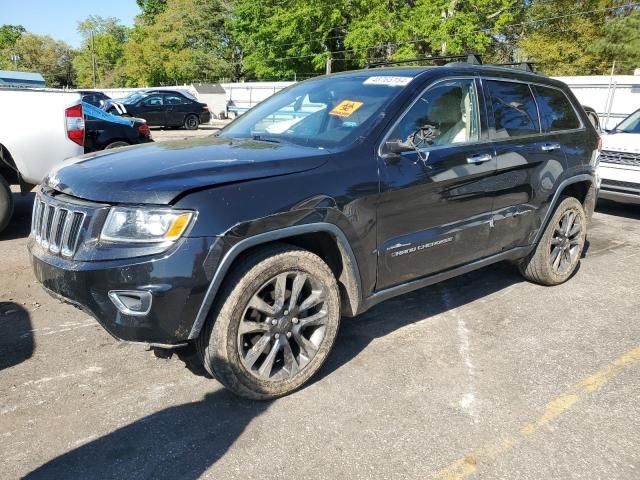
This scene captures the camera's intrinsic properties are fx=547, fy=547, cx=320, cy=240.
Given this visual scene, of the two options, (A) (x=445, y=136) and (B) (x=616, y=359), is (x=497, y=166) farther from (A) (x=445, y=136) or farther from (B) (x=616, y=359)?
(B) (x=616, y=359)

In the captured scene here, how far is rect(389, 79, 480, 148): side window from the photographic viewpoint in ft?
11.4

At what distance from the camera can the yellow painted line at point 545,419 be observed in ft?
8.41

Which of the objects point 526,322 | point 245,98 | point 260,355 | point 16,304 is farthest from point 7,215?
point 245,98

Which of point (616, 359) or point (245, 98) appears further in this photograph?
point (245, 98)

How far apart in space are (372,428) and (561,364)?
59.3 inches

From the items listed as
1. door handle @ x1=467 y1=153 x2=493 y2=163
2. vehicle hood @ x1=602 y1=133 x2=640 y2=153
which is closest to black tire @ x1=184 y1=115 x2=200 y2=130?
vehicle hood @ x1=602 y1=133 x2=640 y2=153

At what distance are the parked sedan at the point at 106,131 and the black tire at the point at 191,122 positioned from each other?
51.3 ft

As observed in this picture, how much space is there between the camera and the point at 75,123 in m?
6.12

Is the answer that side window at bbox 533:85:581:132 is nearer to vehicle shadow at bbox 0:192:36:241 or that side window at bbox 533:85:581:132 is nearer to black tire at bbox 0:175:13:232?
black tire at bbox 0:175:13:232

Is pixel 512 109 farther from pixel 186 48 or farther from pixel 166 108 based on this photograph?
pixel 186 48

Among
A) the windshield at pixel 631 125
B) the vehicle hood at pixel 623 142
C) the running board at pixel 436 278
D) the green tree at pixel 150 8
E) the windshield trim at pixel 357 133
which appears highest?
the green tree at pixel 150 8

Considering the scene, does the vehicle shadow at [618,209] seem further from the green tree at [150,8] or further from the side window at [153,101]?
the green tree at [150,8]

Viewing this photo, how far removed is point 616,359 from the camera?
3.67 m

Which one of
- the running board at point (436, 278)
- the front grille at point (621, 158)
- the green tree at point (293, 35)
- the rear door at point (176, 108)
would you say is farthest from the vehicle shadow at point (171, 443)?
the green tree at point (293, 35)
